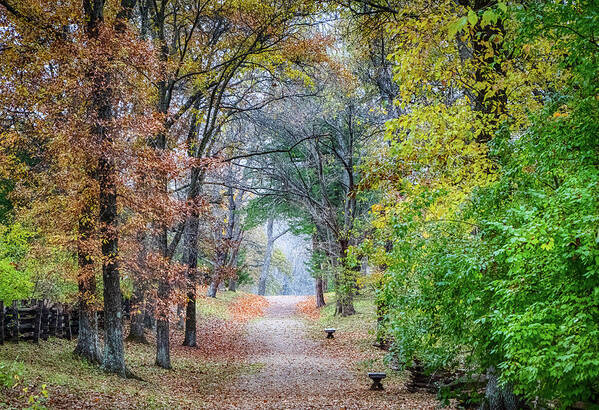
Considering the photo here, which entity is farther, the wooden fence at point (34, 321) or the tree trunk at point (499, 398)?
the wooden fence at point (34, 321)

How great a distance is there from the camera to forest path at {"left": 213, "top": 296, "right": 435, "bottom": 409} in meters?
11.3

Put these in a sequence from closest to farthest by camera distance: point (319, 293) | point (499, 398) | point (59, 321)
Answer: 1. point (499, 398)
2. point (59, 321)
3. point (319, 293)

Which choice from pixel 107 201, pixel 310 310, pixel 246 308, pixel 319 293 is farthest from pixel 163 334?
pixel 319 293

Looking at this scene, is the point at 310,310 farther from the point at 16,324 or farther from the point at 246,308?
the point at 16,324

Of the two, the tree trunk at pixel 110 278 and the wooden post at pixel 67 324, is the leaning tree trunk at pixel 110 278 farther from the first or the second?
the wooden post at pixel 67 324

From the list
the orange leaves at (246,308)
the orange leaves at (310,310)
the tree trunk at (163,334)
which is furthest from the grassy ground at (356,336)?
the tree trunk at (163,334)

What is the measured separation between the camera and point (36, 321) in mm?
14148

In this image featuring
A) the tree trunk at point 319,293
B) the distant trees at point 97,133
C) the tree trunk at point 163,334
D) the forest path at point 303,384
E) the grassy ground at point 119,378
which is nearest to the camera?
the grassy ground at point 119,378

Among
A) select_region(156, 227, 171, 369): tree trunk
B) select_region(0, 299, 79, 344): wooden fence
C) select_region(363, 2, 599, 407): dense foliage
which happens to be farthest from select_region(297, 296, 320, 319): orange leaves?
select_region(363, 2, 599, 407): dense foliage

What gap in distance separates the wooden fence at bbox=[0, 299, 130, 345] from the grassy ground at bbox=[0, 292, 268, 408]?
0.41 m

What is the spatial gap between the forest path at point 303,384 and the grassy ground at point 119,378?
0.74 m

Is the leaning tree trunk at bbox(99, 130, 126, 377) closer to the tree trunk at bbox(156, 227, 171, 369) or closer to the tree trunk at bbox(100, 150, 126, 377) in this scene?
the tree trunk at bbox(100, 150, 126, 377)

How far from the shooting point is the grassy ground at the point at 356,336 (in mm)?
15805

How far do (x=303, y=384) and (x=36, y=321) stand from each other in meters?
8.44
